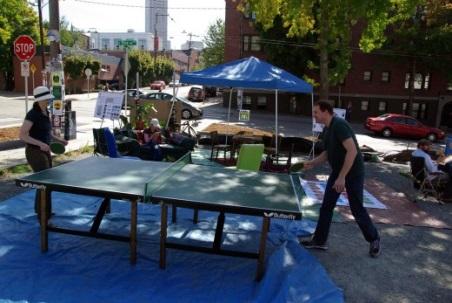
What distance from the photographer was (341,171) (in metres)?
5.04

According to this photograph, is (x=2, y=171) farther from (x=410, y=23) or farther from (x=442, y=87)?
(x=442, y=87)

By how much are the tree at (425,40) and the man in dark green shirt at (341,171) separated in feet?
93.7

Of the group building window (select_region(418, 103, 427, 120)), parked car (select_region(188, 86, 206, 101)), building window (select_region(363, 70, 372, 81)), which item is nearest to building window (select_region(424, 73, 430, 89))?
building window (select_region(418, 103, 427, 120))

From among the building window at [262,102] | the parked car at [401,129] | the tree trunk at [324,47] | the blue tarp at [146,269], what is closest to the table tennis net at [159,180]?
the blue tarp at [146,269]

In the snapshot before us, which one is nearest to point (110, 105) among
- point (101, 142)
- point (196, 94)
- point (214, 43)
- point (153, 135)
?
point (153, 135)

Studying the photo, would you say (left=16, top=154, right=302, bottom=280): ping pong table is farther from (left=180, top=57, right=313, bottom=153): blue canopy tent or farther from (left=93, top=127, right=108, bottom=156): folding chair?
(left=180, top=57, right=313, bottom=153): blue canopy tent

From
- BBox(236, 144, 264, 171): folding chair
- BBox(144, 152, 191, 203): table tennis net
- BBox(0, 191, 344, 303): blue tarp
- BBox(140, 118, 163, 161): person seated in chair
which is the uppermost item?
BBox(144, 152, 191, 203): table tennis net

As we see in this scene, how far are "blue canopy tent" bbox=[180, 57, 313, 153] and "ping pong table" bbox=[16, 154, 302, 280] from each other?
4.80m

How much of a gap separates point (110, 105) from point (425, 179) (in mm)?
9102

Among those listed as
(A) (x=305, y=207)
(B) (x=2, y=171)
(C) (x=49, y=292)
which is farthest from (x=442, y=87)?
(C) (x=49, y=292)

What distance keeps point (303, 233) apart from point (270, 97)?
33.4m

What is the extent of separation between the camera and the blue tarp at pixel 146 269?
164 inches

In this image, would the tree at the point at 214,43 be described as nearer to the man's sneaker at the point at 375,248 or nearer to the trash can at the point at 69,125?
the trash can at the point at 69,125

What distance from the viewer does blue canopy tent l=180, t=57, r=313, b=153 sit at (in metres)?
10.3
